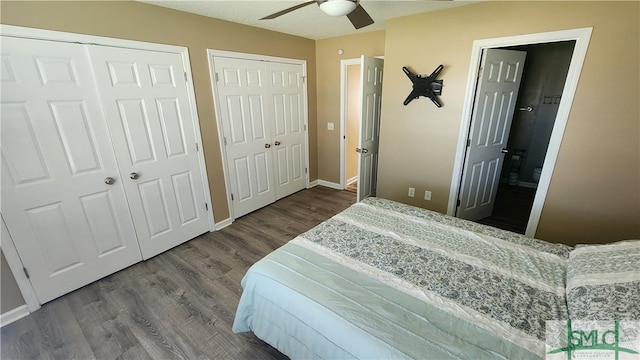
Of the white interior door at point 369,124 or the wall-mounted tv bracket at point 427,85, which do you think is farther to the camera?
the white interior door at point 369,124

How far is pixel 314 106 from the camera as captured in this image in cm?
415

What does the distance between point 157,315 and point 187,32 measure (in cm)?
248

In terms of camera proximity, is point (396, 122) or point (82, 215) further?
point (396, 122)

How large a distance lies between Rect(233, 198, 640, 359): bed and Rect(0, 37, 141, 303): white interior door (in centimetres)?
159

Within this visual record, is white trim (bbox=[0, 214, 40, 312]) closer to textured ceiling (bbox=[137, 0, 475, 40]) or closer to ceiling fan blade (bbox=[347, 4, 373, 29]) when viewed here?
textured ceiling (bbox=[137, 0, 475, 40])

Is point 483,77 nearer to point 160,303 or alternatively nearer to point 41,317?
point 160,303

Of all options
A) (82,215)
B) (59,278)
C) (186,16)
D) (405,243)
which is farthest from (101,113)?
(405,243)

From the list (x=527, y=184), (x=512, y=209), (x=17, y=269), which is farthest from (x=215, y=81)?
(x=527, y=184)

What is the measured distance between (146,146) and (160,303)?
4.46ft

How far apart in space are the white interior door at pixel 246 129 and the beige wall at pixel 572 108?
1573 millimetres

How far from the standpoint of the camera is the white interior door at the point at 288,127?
11.4ft

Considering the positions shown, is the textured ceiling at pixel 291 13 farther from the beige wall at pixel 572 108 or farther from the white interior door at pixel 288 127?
the white interior door at pixel 288 127

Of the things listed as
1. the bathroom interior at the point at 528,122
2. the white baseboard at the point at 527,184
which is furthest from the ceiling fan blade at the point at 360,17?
the white baseboard at the point at 527,184

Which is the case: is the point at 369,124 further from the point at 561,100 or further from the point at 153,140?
the point at 153,140
